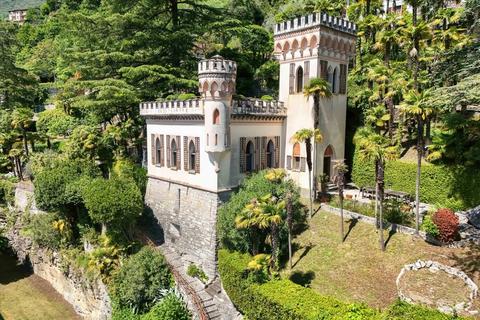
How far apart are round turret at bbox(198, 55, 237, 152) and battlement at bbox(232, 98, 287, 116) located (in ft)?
2.61

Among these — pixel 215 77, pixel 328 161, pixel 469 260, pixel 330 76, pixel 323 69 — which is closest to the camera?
pixel 469 260

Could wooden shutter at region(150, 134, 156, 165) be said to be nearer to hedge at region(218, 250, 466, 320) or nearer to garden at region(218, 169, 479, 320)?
garden at region(218, 169, 479, 320)

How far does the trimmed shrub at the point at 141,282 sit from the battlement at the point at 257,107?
377 inches

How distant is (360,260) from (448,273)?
12.0ft

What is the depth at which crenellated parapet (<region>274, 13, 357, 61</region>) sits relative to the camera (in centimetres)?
2186

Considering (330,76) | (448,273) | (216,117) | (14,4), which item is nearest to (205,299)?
(216,117)

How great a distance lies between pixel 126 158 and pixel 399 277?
67.2 ft

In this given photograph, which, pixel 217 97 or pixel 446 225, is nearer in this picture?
pixel 446 225

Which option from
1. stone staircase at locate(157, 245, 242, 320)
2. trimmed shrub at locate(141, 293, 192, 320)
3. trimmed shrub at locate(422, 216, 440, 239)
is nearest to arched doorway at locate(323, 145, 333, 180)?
trimmed shrub at locate(422, 216, 440, 239)

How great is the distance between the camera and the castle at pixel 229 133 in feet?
67.5

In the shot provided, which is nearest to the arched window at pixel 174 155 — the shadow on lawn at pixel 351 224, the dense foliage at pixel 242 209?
the dense foliage at pixel 242 209

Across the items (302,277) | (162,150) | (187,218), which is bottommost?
(302,277)

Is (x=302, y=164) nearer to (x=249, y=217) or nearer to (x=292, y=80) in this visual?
(x=292, y=80)

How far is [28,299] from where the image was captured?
25.0 meters
